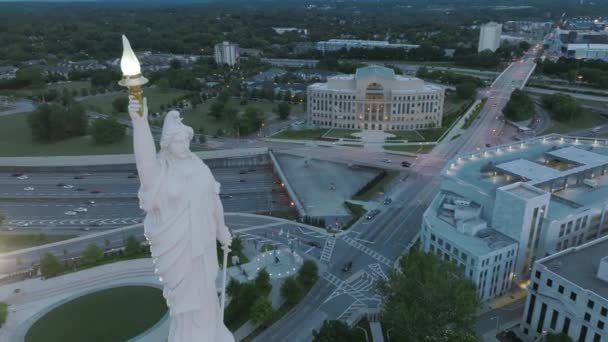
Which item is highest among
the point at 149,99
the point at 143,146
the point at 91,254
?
the point at 143,146

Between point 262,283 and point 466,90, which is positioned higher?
point 466,90

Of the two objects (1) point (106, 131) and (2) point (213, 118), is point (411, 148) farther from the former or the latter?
(1) point (106, 131)

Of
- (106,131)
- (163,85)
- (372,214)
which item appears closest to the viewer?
(372,214)

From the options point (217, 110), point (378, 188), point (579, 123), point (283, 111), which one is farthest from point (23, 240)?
point (579, 123)

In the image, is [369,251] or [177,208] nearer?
[177,208]

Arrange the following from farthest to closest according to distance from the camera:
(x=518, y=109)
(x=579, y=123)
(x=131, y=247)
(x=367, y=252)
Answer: (x=579, y=123) → (x=518, y=109) → (x=367, y=252) → (x=131, y=247)

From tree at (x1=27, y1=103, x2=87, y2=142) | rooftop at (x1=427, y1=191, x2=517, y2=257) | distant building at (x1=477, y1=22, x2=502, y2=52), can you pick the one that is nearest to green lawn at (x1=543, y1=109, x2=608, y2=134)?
rooftop at (x1=427, y1=191, x2=517, y2=257)

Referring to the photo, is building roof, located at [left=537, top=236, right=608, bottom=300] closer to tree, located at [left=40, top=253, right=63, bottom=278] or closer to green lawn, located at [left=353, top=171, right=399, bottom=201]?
green lawn, located at [left=353, top=171, right=399, bottom=201]
